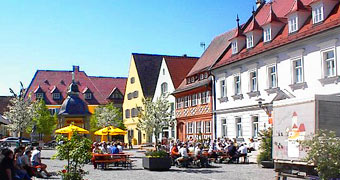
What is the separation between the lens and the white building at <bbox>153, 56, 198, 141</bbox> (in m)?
50.5

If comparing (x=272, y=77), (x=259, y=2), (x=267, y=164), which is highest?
(x=259, y=2)

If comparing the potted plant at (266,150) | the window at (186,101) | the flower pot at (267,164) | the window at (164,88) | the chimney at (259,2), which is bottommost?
the flower pot at (267,164)

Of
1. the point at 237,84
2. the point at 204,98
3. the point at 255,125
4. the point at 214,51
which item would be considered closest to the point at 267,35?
the point at 237,84

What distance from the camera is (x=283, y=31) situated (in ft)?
96.3

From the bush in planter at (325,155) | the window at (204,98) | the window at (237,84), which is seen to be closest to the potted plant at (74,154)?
the bush in planter at (325,155)

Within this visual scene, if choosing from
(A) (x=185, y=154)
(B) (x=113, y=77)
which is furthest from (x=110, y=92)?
(A) (x=185, y=154)

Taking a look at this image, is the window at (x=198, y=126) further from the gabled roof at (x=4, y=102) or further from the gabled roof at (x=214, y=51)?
the gabled roof at (x=4, y=102)

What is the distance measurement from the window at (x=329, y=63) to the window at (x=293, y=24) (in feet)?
11.1

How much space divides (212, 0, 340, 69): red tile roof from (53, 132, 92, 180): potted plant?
49.9 ft

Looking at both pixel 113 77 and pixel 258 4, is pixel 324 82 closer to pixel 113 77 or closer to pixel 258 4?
pixel 258 4

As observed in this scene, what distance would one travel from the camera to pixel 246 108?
32.8 meters

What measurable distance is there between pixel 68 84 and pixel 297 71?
57557 millimetres

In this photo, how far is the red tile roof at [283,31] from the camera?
79.5 ft

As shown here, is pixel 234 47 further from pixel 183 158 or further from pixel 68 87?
pixel 68 87
